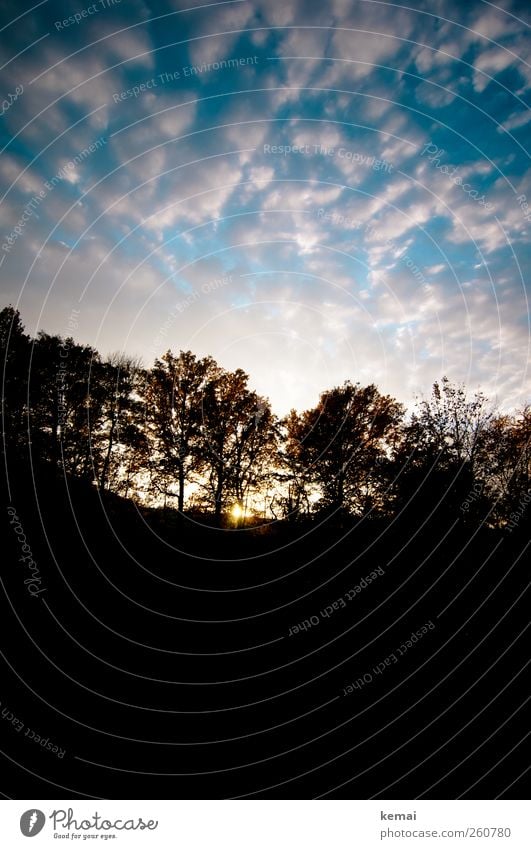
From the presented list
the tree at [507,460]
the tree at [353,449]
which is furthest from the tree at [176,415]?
the tree at [507,460]

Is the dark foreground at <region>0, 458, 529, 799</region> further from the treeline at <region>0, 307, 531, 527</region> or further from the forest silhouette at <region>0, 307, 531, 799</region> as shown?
the treeline at <region>0, 307, 531, 527</region>

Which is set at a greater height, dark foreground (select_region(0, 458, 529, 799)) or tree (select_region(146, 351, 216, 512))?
tree (select_region(146, 351, 216, 512))

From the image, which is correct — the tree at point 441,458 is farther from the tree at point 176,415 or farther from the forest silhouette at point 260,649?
the tree at point 176,415

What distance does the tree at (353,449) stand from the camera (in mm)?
30656

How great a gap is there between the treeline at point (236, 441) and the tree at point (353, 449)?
0.31ft

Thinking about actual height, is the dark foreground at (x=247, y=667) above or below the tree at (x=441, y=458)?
below

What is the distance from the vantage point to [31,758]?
536 cm

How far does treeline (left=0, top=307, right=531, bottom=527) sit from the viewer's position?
26.9 metres

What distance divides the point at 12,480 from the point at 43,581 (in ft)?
19.5

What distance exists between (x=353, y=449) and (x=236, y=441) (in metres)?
10.7

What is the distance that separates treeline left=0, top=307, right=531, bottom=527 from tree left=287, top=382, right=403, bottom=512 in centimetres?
10

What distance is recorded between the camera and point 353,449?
3073 centimetres

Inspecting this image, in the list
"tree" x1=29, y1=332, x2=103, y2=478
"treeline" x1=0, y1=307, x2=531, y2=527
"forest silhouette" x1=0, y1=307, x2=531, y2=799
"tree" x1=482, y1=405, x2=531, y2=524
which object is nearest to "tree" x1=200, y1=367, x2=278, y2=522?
"treeline" x1=0, y1=307, x2=531, y2=527
